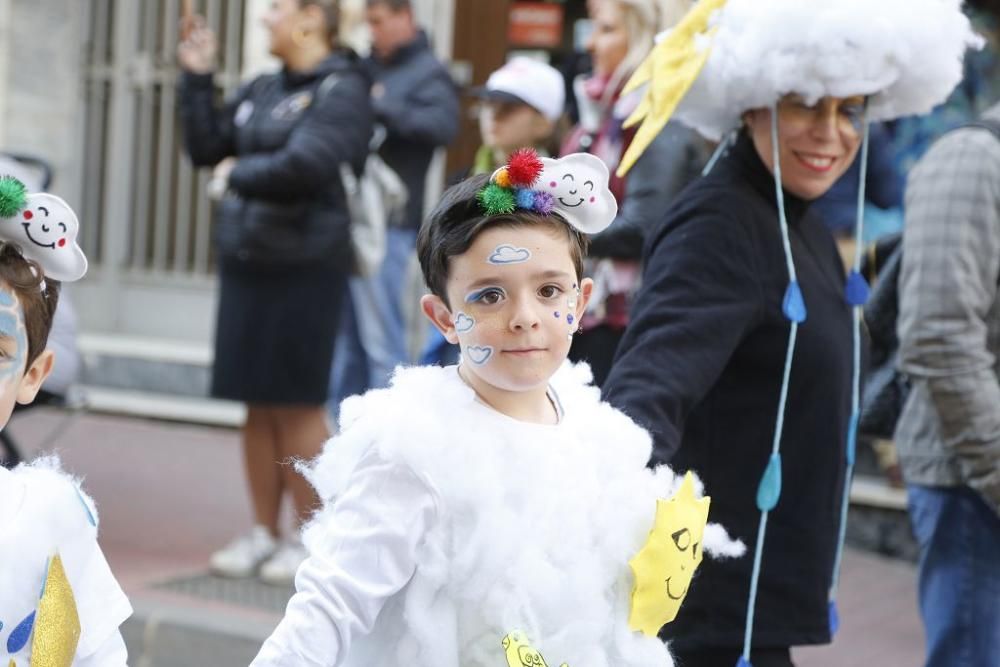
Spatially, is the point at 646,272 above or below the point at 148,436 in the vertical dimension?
above

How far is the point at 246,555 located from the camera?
19.7 ft

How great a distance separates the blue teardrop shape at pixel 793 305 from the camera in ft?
10.1

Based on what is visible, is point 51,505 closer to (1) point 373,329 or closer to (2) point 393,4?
(1) point 373,329

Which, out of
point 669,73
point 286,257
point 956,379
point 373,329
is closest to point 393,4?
point 373,329

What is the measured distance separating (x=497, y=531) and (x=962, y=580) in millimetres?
1704

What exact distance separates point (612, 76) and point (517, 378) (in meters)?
2.64

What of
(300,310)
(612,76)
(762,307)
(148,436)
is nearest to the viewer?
(762,307)

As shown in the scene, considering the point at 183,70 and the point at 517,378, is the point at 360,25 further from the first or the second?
the point at 517,378

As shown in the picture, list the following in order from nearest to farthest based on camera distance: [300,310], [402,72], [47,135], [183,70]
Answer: [300,310] < [183,70] < [402,72] < [47,135]

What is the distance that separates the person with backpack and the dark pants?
2.25 ft

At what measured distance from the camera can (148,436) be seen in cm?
905

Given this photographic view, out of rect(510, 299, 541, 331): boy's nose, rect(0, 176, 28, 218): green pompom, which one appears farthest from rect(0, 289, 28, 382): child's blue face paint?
rect(510, 299, 541, 331): boy's nose

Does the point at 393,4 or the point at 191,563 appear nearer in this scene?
the point at 191,563

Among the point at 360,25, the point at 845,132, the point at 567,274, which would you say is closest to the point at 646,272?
the point at 845,132
